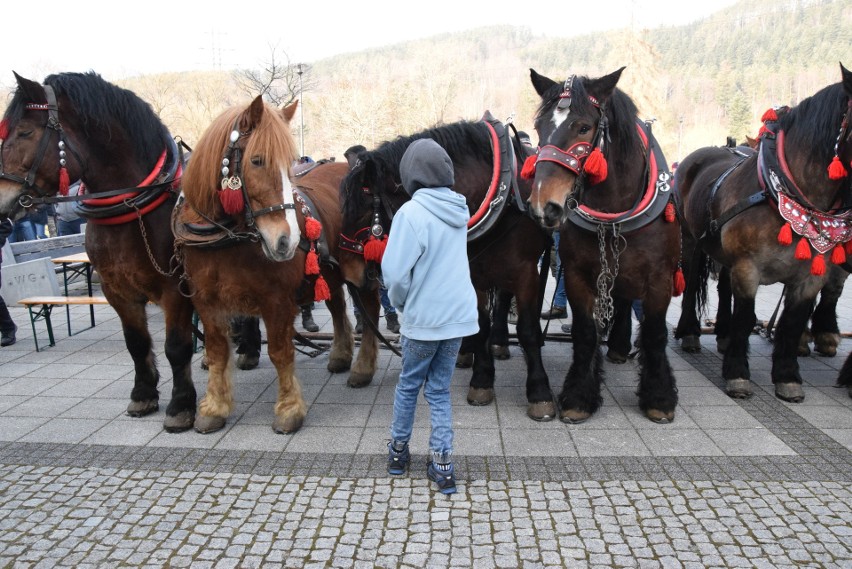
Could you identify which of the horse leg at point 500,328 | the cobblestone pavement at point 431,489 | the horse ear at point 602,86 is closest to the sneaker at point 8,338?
the cobblestone pavement at point 431,489

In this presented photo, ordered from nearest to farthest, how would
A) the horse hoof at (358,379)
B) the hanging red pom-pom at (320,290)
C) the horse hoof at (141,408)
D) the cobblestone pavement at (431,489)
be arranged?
the cobblestone pavement at (431,489) → the hanging red pom-pom at (320,290) → the horse hoof at (141,408) → the horse hoof at (358,379)

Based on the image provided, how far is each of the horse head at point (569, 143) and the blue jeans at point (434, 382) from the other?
87 centimetres

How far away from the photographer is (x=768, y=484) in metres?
2.97

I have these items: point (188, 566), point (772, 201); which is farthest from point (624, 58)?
point (188, 566)

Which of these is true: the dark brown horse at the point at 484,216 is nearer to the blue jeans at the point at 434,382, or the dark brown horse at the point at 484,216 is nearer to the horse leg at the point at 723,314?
the blue jeans at the point at 434,382

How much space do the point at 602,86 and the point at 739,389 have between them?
2.28 m

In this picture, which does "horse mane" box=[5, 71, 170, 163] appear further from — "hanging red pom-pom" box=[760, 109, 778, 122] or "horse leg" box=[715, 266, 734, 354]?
"horse leg" box=[715, 266, 734, 354]

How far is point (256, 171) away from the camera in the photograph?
308cm

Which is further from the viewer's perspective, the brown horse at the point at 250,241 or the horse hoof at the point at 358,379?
the horse hoof at the point at 358,379

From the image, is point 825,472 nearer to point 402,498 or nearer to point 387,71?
point 402,498

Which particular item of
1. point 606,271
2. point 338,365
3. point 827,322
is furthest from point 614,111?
point 827,322

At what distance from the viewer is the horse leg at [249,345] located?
198 inches

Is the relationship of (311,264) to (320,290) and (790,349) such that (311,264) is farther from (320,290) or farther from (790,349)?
(790,349)

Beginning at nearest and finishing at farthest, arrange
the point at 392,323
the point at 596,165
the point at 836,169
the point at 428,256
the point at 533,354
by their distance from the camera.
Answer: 1. the point at 428,256
2. the point at 596,165
3. the point at 836,169
4. the point at 533,354
5. the point at 392,323
